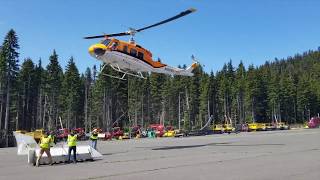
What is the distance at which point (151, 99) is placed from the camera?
115 metres

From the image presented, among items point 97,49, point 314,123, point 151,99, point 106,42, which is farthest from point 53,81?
point 97,49

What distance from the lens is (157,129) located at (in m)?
68.6

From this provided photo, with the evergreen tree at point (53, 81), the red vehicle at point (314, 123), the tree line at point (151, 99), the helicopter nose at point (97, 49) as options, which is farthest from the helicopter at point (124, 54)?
the red vehicle at point (314, 123)

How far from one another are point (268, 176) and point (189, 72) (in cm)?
2515

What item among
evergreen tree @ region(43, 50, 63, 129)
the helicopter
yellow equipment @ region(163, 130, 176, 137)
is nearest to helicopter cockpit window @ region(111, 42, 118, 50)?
the helicopter

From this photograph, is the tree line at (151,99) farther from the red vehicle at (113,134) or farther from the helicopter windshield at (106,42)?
the helicopter windshield at (106,42)

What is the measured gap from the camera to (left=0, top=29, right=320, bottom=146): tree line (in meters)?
Answer: 91.7

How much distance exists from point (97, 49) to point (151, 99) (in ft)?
283

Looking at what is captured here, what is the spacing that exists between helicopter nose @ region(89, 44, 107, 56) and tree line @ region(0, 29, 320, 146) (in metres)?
56.5

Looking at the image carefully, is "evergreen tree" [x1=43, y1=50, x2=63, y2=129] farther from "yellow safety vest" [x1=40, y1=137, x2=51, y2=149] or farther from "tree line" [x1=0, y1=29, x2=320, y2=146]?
"yellow safety vest" [x1=40, y1=137, x2=51, y2=149]

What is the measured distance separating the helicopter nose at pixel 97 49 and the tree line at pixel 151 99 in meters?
56.5

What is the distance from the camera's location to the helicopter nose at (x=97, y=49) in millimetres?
29158

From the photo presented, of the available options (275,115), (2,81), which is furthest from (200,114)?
(2,81)

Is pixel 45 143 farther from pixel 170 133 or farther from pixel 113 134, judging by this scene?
pixel 170 133
